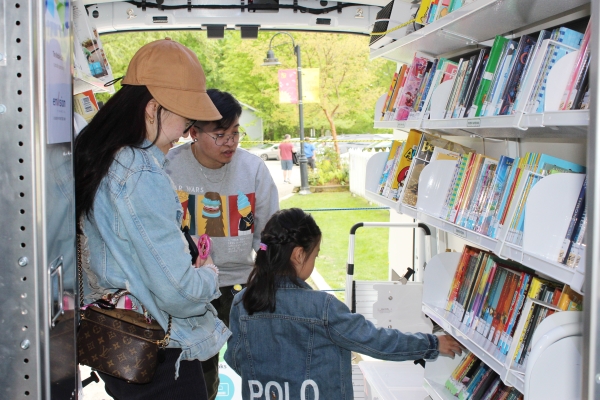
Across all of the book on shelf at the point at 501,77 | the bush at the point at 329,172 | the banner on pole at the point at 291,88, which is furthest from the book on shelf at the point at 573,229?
the bush at the point at 329,172

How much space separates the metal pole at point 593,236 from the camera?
0.97 meters

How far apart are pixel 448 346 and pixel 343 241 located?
26.6ft

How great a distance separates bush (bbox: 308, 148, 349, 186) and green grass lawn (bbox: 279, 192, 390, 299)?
67cm

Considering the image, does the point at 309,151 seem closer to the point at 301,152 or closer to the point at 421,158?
the point at 301,152

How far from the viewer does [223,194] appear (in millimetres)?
3088

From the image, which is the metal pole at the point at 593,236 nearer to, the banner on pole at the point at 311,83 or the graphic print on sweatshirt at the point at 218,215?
the graphic print on sweatshirt at the point at 218,215

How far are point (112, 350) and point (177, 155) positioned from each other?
5.38 feet

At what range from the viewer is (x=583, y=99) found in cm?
164

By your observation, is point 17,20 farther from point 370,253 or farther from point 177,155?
point 370,253

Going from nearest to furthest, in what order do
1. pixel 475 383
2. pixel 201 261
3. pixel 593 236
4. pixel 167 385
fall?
pixel 593 236 → pixel 167 385 → pixel 201 261 → pixel 475 383

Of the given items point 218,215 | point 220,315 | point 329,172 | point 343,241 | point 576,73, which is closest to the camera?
point 576,73

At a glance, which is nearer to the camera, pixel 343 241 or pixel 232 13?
pixel 232 13

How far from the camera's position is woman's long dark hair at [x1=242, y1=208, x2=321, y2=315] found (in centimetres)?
226

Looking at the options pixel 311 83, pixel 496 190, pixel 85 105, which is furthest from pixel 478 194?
pixel 311 83
